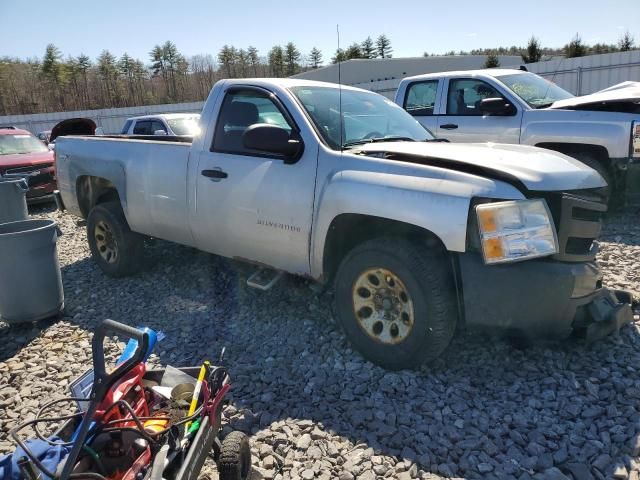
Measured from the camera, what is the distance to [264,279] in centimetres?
434

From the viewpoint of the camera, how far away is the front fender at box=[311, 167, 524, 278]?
114 inches

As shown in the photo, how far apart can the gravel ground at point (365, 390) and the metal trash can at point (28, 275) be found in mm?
201

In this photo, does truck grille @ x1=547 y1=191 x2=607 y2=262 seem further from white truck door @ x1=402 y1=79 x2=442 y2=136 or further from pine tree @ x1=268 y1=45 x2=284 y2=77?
pine tree @ x1=268 y1=45 x2=284 y2=77

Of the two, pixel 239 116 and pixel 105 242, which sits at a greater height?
pixel 239 116

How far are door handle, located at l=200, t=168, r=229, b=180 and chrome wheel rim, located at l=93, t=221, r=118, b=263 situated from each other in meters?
1.85

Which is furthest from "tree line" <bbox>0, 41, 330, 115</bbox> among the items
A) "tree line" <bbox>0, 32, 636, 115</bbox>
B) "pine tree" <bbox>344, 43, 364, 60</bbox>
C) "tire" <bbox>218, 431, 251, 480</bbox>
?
"tire" <bbox>218, 431, 251, 480</bbox>

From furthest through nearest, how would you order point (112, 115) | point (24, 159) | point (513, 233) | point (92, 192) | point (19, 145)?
point (112, 115), point (19, 145), point (24, 159), point (92, 192), point (513, 233)

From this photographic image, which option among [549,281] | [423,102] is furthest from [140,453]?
[423,102]

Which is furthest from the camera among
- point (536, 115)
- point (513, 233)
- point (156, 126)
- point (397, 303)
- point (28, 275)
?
point (156, 126)

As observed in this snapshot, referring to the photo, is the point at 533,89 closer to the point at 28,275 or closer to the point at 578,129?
the point at 578,129

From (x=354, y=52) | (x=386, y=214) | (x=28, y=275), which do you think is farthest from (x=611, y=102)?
(x=354, y=52)

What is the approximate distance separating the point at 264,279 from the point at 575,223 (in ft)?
8.09

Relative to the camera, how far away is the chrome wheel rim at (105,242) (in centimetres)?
548

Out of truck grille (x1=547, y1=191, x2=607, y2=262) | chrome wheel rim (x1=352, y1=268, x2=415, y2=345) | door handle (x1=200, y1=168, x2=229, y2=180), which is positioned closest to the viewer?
truck grille (x1=547, y1=191, x2=607, y2=262)
